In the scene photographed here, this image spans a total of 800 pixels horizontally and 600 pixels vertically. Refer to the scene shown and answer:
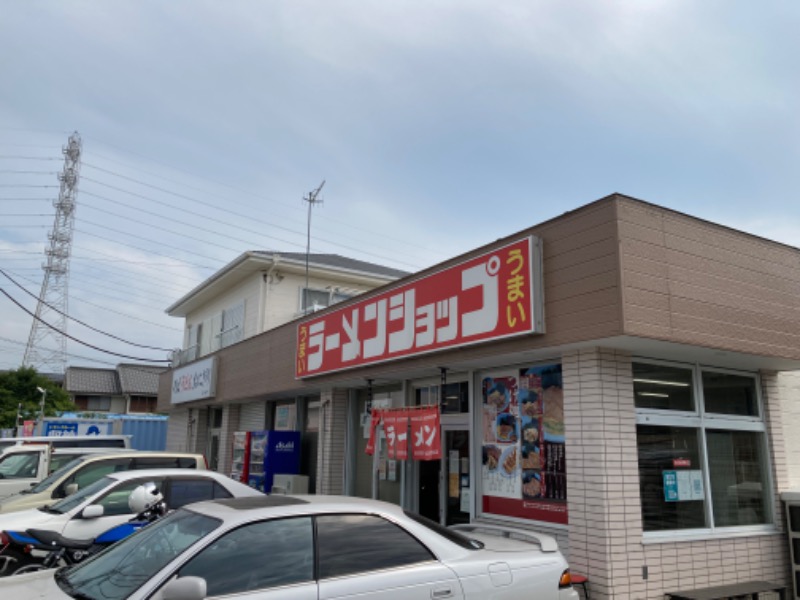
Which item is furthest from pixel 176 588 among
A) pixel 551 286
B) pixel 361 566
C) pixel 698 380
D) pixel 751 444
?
pixel 751 444

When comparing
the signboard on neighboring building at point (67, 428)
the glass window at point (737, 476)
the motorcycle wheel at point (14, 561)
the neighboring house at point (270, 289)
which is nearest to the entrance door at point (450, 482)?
the glass window at point (737, 476)

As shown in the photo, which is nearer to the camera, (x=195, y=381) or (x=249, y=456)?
(x=249, y=456)

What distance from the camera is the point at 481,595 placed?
4223 mm

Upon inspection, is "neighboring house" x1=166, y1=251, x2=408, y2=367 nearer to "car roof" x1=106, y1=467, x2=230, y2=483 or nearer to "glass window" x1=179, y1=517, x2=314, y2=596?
"car roof" x1=106, y1=467, x2=230, y2=483

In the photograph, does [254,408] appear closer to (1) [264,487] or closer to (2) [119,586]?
(1) [264,487]

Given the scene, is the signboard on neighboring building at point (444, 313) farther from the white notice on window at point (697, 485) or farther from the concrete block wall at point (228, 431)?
the concrete block wall at point (228, 431)

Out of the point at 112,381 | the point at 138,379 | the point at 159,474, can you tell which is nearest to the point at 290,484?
the point at 159,474

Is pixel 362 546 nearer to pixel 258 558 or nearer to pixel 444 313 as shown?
pixel 258 558

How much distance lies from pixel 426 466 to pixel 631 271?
5.53m

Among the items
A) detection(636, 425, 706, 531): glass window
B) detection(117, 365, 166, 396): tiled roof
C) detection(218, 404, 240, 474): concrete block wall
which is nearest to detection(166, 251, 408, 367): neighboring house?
detection(218, 404, 240, 474): concrete block wall

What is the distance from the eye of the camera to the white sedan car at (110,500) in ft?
24.7

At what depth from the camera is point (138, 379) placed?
53.0 metres

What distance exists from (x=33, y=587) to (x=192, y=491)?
4.22 meters

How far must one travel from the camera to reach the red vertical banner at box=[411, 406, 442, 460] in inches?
363
